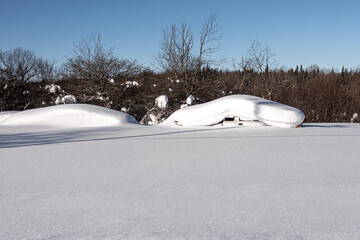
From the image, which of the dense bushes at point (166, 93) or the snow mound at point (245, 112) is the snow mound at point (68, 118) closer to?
the snow mound at point (245, 112)

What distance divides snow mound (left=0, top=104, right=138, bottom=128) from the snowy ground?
267 cm

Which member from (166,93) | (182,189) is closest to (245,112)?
(182,189)

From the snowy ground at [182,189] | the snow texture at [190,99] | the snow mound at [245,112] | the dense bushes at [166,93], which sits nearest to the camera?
the snowy ground at [182,189]

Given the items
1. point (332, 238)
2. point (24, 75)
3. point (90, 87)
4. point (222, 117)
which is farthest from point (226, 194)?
point (24, 75)

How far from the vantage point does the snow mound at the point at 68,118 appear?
918 cm

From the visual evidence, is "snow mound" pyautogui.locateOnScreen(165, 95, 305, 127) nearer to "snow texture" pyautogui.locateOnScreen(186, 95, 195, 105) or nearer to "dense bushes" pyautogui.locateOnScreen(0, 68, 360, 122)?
"snow texture" pyautogui.locateOnScreen(186, 95, 195, 105)

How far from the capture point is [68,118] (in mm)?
9219

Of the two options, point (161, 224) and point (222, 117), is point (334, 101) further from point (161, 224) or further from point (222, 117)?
point (161, 224)

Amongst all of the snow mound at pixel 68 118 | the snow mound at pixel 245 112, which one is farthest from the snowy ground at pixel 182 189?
the snow mound at pixel 68 118

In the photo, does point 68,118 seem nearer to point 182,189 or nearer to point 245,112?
point 245,112

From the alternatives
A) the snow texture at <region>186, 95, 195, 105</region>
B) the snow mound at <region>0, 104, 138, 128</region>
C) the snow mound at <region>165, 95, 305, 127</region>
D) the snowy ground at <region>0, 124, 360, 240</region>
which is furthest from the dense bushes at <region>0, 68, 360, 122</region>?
the snowy ground at <region>0, 124, 360, 240</region>

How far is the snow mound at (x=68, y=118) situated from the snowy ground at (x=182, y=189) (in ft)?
8.77

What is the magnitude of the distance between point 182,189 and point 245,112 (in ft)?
17.7

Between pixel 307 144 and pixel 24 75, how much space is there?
28342 mm
